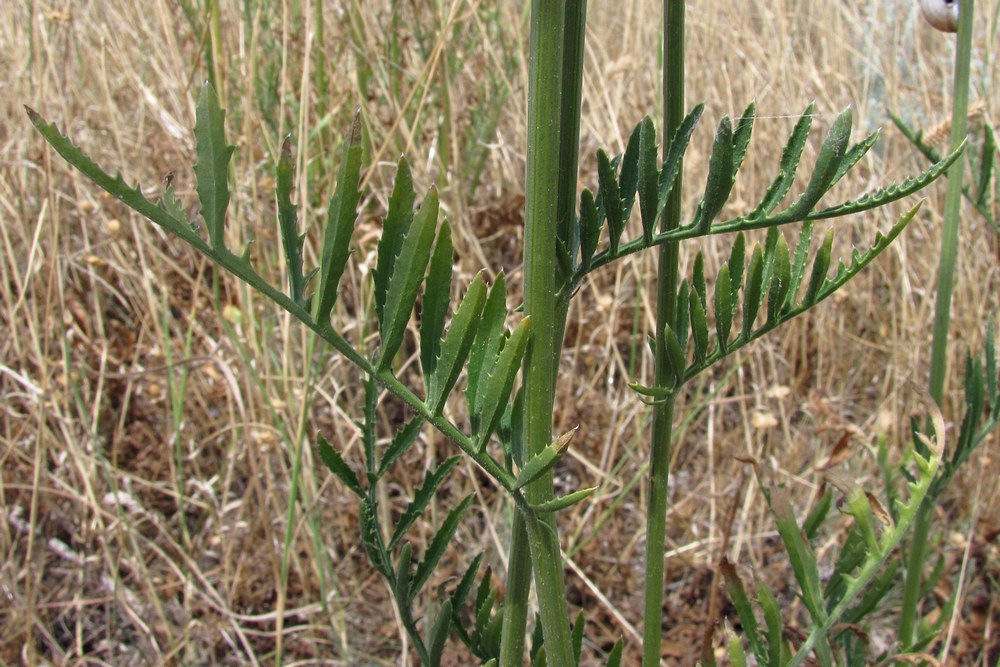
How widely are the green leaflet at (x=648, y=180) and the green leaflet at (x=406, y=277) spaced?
132 millimetres

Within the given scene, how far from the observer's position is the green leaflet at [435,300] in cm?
51

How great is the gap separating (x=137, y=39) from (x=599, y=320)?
4.15 feet

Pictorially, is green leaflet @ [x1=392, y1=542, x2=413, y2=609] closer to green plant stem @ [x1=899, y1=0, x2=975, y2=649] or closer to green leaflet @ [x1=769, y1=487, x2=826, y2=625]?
green leaflet @ [x1=769, y1=487, x2=826, y2=625]

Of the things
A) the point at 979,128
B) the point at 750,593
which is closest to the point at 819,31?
the point at 979,128

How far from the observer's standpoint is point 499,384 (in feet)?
1.70

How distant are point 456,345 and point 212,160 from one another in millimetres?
153

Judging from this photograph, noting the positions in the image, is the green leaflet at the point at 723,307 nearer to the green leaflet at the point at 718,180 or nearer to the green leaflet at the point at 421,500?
the green leaflet at the point at 718,180

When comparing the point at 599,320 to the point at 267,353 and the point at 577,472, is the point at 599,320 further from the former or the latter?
the point at 267,353

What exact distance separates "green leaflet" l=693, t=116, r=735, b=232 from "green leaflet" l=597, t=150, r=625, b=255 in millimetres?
46

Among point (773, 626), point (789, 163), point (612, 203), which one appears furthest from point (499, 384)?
point (773, 626)

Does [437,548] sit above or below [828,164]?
below

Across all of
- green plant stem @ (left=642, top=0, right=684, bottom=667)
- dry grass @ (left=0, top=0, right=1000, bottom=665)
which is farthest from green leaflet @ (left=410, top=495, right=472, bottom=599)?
dry grass @ (left=0, top=0, right=1000, bottom=665)

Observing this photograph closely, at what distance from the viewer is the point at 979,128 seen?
2.21 metres

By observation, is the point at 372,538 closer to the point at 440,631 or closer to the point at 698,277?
the point at 440,631
